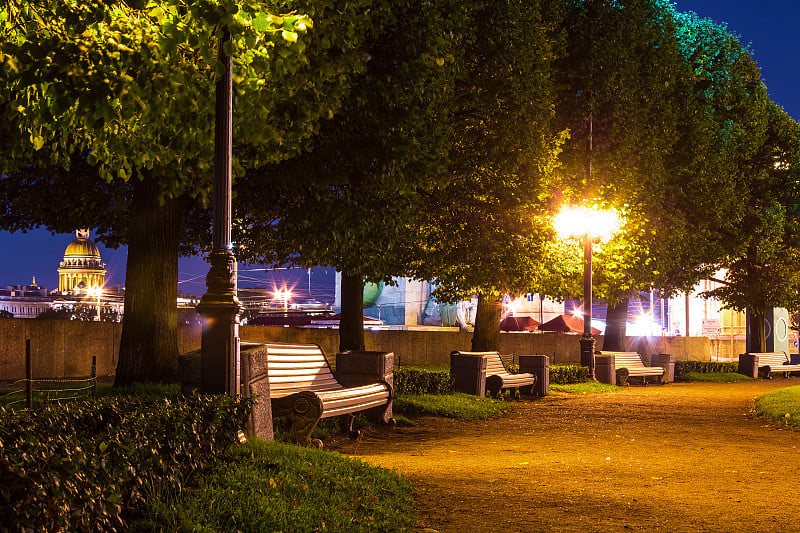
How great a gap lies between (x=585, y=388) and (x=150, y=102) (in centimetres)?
1660

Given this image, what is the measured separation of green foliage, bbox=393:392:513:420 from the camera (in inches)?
624

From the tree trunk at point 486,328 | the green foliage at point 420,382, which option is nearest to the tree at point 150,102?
the green foliage at point 420,382

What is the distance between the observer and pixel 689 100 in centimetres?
3192

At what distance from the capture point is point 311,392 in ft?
34.8

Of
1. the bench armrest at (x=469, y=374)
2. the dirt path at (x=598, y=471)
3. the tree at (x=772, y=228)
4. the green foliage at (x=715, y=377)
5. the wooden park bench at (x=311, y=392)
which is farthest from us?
the tree at (x=772, y=228)

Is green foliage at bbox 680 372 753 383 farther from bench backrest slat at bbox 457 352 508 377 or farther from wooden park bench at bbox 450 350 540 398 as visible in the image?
bench backrest slat at bbox 457 352 508 377

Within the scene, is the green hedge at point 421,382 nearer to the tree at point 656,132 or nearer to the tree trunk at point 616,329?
the tree at point 656,132

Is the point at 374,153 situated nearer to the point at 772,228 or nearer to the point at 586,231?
the point at 586,231

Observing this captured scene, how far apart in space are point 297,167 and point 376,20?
283cm

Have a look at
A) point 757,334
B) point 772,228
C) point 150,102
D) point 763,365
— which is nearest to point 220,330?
point 150,102

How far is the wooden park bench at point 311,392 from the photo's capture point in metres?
10.5

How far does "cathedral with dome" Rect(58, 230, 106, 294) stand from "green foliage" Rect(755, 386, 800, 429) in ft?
597

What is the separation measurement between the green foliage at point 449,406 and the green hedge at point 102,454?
26.7 feet

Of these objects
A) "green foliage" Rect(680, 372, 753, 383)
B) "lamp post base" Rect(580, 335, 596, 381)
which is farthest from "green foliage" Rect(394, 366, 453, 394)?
"green foliage" Rect(680, 372, 753, 383)
